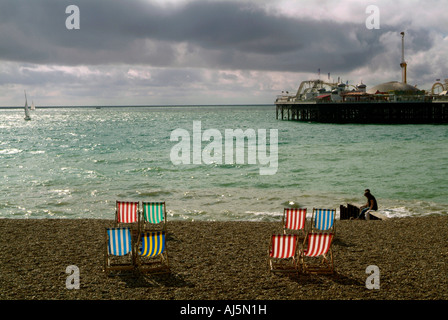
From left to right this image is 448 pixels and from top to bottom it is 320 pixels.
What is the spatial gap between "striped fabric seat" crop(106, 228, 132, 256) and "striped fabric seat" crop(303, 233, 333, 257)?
2731mm

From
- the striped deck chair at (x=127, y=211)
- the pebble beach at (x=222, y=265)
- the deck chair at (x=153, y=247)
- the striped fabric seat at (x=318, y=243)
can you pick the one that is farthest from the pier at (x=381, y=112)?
the deck chair at (x=153, y=247)

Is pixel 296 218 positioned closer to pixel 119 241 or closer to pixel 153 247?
pixel 153 247

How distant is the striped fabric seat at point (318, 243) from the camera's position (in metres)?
6.32

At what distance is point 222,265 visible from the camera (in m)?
6.54

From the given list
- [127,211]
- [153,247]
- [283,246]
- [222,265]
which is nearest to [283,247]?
[283,246]

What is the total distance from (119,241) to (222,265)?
5.35 ft

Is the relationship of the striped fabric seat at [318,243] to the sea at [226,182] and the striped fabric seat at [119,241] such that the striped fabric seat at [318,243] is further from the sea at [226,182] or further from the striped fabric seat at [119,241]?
the sea at [226,182]

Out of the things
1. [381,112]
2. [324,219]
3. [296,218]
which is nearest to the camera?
[324,219]

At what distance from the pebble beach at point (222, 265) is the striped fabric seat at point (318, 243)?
1.20ft

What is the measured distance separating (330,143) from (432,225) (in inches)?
1082

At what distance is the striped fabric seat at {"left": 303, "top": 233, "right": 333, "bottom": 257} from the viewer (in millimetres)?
6324

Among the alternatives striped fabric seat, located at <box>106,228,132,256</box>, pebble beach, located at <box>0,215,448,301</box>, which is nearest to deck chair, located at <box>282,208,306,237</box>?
pebble beach, located at <box>0,215,448,301</box>

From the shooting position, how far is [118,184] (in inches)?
712
